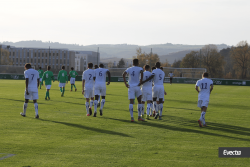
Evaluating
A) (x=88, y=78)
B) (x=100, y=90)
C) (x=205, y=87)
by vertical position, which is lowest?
(x=100, y=90)

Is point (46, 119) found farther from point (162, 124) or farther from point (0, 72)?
point (0, 72)

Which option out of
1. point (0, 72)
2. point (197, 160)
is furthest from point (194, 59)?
point (197, 160)

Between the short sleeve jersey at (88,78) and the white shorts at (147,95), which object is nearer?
the white shorts at (147,95)

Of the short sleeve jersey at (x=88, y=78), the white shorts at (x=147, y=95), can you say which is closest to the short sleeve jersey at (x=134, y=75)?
the white shorts at (x=147, y=95)

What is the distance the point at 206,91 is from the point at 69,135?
5137 millimetres

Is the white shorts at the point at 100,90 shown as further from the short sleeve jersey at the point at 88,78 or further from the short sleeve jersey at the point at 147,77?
the short sleeve jersey at the point at 147,77

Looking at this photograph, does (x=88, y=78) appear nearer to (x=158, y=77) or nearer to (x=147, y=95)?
(x=147, y=95)

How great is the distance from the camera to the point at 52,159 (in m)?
6.43

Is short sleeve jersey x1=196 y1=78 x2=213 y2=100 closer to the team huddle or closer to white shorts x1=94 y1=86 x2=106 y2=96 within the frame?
the team huddle

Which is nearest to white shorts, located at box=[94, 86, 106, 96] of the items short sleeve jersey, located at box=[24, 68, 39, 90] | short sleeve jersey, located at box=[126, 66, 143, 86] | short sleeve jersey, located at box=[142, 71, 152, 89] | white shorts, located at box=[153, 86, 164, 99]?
short sleeve jersey, located at box=[142, 71, 152, 89]
